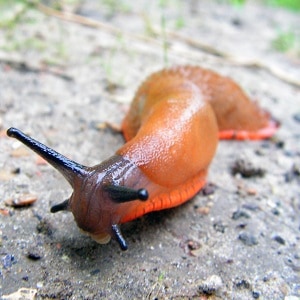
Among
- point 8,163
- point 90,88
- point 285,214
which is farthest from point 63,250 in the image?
point 90,88

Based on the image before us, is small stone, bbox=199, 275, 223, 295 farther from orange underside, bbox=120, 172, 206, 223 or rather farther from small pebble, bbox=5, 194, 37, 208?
small pebble, bbox=5, 194, 37, 208

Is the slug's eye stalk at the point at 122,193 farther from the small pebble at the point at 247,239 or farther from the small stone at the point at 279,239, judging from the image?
the small stone at the point at 279,239

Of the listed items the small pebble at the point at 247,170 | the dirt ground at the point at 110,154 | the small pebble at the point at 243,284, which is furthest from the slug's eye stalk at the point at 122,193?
the small pebble at the point at 247,170

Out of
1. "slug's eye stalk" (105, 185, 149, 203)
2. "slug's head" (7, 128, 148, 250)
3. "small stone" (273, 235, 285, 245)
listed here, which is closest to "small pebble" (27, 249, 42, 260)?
"slug's head" (7, 128, 148, 250)

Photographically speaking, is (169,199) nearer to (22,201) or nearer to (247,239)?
(247,239)

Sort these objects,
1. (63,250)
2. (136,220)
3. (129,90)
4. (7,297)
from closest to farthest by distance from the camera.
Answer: (7,297) < (63,250) < (136,220) < (129,90)

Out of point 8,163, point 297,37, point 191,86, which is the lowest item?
point 297,37

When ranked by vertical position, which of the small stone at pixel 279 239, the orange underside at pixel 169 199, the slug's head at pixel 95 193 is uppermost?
the slug's head at pixel 95 193

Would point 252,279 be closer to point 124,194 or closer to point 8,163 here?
point 124,194
